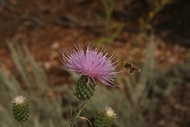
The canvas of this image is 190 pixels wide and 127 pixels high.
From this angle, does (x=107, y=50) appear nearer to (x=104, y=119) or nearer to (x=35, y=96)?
(x=35, y=96)

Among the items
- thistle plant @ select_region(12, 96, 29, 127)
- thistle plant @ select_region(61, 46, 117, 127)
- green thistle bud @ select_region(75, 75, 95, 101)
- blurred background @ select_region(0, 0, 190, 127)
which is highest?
blurred background @ select_region(0, 0, 190, 127)

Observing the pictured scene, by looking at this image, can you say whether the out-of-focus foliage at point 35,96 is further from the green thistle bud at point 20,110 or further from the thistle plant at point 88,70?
the thistle plant at point 88,70

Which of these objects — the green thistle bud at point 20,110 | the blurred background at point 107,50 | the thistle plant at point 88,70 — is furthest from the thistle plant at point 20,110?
the blurred background at point 107,50

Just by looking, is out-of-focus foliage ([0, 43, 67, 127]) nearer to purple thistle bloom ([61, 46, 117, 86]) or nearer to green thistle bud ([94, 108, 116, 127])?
green thistle bud ([94, 108, 116, 127])

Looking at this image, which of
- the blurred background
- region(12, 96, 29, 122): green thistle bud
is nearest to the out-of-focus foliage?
the blurred background

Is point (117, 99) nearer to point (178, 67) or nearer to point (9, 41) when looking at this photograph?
point (178, 67)

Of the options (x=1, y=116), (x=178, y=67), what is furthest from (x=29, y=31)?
(x=1, y=116)

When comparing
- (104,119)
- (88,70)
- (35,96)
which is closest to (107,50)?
(35,96)
